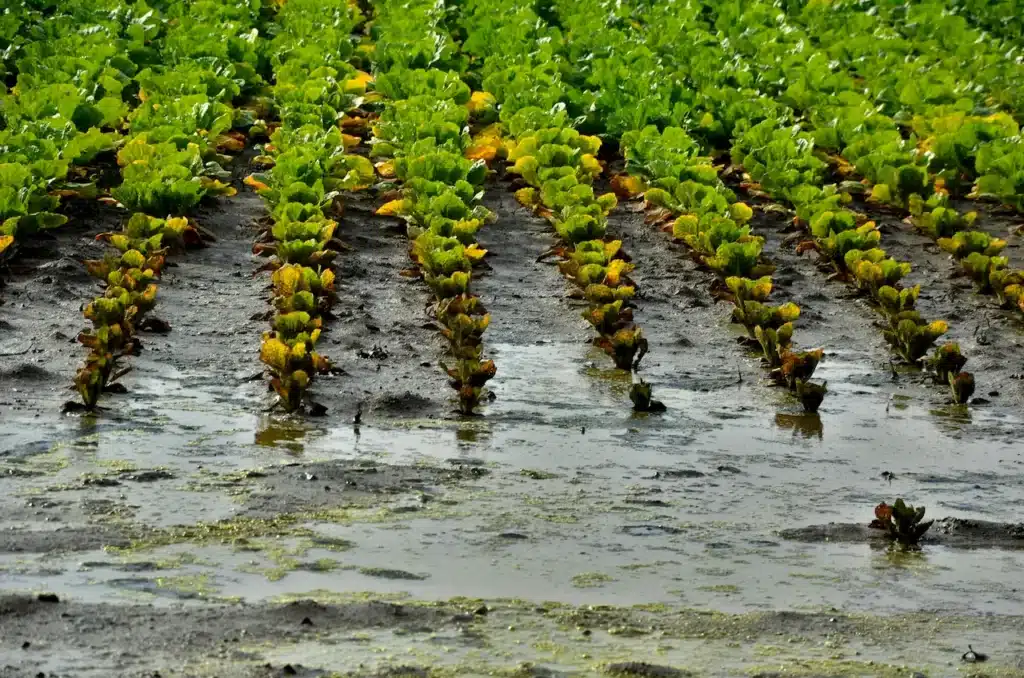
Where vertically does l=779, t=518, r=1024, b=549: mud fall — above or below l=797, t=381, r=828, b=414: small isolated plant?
below

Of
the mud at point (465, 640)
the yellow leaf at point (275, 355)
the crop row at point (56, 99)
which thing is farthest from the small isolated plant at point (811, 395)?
the crop row at point (56, 99)

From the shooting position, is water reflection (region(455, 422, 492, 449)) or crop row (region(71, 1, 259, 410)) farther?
crop row (region(71, 1, 259, 410))

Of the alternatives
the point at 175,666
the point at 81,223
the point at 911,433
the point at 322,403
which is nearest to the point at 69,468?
the point at 322,403

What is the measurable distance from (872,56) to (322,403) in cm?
681

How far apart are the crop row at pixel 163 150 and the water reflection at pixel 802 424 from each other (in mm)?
2134

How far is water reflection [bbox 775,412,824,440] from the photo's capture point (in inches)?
207

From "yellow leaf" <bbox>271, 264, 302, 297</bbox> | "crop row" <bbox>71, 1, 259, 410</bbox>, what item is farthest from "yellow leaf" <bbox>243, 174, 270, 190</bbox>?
"yellow leaf" <bbox>271, 264, 302, 297</bbox>

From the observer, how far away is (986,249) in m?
7.27

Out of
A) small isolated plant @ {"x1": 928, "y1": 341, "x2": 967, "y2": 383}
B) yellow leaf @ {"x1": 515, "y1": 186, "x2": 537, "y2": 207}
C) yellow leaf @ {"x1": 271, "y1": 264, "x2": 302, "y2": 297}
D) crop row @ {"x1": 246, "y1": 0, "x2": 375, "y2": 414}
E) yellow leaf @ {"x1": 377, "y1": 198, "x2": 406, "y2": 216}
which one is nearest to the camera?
crop row @ {"x1": 246, "y1": 0, "x2": 375, "y2": 414}

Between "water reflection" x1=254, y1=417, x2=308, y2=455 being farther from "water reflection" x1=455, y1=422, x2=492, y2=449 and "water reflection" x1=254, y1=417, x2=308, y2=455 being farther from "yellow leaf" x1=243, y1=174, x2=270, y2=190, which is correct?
"yellow leaf" x1=243, y1=174, x2=270, y2=190

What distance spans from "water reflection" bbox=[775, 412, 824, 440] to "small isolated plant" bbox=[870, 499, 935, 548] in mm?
971

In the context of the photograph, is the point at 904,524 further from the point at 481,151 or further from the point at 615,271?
the point at 481,151

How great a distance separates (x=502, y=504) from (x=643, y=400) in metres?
1.08

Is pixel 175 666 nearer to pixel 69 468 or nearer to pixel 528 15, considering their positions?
pixel 69 468
